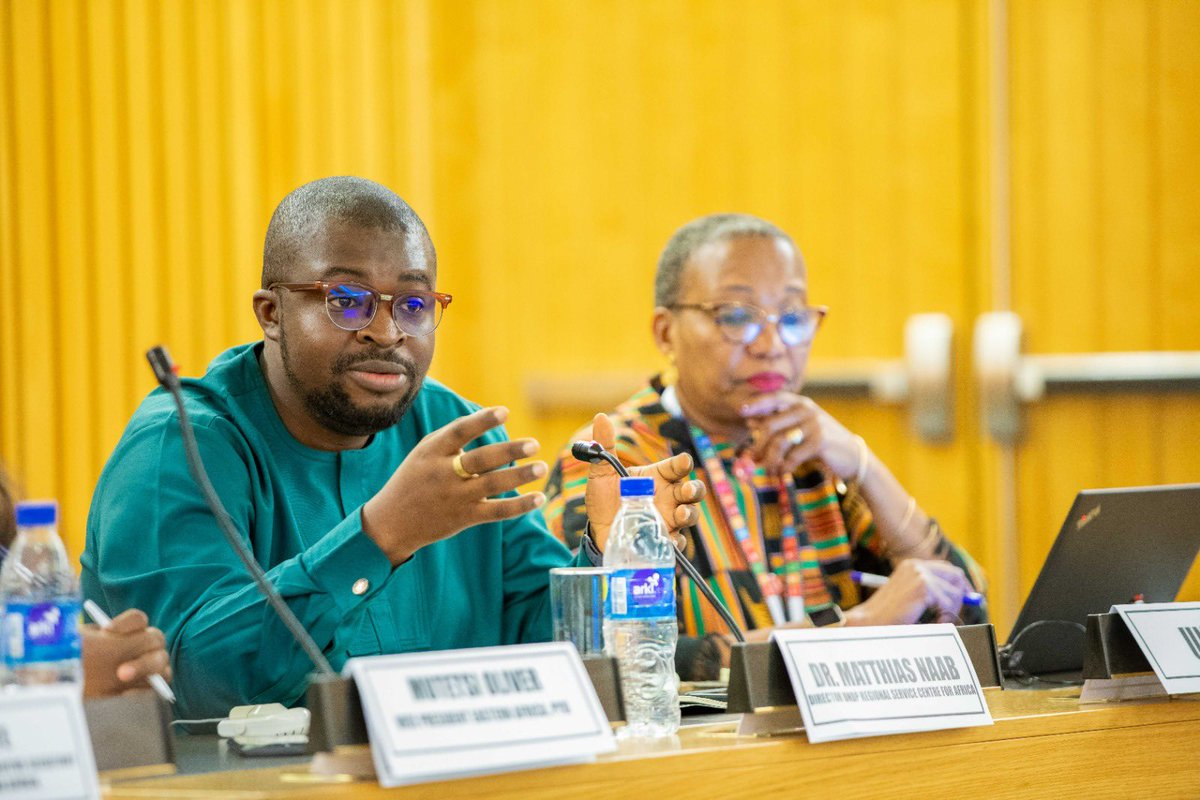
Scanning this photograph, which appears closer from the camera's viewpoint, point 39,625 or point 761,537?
point 39,625

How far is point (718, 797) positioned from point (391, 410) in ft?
2.71

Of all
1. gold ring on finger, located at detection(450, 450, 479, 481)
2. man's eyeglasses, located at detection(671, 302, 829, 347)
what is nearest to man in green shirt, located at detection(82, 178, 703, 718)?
gold ring on finger, located at detection(450, 450, 479, 481)

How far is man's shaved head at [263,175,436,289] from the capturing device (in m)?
1.93

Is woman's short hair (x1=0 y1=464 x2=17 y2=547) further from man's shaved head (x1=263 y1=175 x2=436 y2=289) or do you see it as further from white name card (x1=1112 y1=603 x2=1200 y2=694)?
white name card (x1=1112 y1=603 x2=1200 y2=694)

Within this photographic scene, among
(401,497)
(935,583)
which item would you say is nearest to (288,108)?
(935,583)

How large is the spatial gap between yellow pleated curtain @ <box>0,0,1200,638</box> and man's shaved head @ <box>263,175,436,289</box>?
2068 millimetres

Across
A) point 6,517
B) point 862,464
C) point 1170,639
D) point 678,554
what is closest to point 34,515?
point 6,517

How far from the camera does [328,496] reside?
2037mm

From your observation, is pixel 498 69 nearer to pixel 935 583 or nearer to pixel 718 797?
pixel 935 583

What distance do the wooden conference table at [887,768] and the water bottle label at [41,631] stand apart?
15 centimetres

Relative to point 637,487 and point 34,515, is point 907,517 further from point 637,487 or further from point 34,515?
point 34,515

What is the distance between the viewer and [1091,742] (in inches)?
62.4

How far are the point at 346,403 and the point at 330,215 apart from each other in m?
0.24

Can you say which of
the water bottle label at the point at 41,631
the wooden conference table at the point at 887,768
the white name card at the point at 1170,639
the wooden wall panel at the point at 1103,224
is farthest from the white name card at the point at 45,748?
the wooden wall panel at the point at 1103,224
